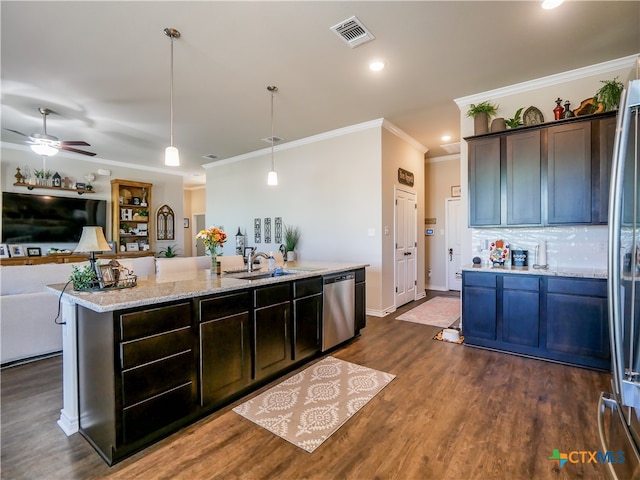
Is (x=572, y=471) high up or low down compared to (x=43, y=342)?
down

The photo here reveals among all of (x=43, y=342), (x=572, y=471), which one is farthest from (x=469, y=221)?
(x=43, y=342)

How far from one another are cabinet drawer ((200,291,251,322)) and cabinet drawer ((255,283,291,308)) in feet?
0.34

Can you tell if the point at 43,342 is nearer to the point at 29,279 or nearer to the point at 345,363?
the point at 29,279

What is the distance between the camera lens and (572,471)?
1.72m

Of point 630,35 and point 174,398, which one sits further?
point 630,35

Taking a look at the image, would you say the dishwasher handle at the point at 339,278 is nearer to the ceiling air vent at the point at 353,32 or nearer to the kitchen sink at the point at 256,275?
the kitchen sink at the point at 256,275

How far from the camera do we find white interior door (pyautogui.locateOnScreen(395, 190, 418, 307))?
540 centimetres

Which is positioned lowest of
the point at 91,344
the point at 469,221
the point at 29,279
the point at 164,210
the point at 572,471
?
the point at 572,471

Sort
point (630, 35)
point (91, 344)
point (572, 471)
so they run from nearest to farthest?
point (572, 471), point (91, 344), point (630, 35)

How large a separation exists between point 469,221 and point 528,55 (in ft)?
5.94

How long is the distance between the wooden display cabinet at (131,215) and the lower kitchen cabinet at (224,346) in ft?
19.7

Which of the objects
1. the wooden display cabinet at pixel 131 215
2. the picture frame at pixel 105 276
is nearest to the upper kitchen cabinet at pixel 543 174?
the picture frame at pixel 105 276

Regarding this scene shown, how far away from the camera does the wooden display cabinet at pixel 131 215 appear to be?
7.04m

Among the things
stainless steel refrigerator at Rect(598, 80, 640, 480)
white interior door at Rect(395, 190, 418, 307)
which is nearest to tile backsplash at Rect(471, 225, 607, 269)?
white interior door at Rect(395, 190, 418, 307)
